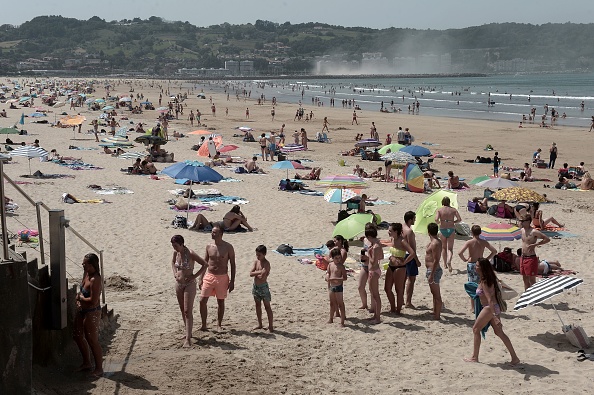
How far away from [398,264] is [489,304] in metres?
1.92

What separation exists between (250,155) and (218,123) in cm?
1736

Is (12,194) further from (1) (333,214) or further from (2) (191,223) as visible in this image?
(1) (333,214)

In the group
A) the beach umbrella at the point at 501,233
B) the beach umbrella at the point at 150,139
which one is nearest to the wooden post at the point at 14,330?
the beach umbrella at the point at 501,233

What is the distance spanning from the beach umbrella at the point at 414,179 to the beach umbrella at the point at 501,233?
7860 millimetres

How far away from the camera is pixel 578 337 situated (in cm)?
806

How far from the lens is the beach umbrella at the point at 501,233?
11797mm

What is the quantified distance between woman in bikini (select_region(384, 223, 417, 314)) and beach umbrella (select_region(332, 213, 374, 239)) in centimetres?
298

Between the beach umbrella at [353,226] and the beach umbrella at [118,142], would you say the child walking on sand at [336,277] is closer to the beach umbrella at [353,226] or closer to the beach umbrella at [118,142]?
the beach umbrella at [353,226]

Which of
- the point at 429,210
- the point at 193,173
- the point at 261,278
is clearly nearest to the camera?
the point at 261,278

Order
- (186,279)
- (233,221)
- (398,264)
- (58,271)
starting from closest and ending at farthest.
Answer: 1. (58,271)
2. (186,279)
3. (398,264)
4. (233,221)

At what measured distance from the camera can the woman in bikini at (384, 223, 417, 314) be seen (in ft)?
29.5

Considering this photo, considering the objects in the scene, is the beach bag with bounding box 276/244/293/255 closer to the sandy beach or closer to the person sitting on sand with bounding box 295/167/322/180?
the sandy beach

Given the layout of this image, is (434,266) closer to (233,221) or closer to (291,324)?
(291,324)

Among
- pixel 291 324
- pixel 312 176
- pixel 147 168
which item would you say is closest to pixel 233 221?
pixel 291 324
